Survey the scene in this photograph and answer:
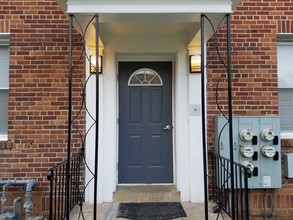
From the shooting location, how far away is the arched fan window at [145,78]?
15.0 feet

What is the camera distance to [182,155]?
4.28 meters

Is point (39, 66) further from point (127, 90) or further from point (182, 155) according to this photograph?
point (182, 155)

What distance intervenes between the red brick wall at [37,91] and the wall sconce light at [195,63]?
62.6 inches

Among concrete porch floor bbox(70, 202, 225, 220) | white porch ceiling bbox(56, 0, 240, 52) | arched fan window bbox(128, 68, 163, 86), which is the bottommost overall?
concrete porch floor bbox(70, 202, 225, 220)

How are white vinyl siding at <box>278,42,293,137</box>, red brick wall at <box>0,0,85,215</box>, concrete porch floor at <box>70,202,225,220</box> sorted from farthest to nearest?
white vinyl siding at <box>278,42,293,137</box> < red brick wall at <box>0,0,85,215</box> < concrete porch floor at <box>70,202,225,220</box>

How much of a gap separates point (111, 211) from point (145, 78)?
6.68 ft

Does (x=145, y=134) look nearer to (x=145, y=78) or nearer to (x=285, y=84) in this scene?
(x=145, y=78)

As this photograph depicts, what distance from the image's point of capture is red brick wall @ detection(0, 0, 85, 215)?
4113 mm

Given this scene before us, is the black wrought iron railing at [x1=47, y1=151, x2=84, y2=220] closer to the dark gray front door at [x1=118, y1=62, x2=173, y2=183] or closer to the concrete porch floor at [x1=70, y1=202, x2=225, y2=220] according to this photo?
the concrete porch floor at [x1=70, y1=202, x2=225, y2=220]

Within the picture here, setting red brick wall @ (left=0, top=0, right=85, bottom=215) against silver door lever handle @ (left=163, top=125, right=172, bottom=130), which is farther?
silver door lever handle @ (left=163, top=125, right=172, bottom=130)

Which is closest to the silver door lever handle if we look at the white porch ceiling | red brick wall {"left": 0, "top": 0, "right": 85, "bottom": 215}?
red brick wall {"left": 0, "top": 0, "right": 85, "bottom": 215}

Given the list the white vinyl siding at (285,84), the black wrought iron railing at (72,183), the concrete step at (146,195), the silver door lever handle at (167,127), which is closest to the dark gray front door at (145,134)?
the silver door lever handle at (167,127)

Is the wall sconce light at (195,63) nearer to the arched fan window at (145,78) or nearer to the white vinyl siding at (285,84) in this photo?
the arched fan window at (145,78)

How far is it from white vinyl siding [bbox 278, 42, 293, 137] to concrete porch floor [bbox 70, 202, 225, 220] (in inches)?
67.0
